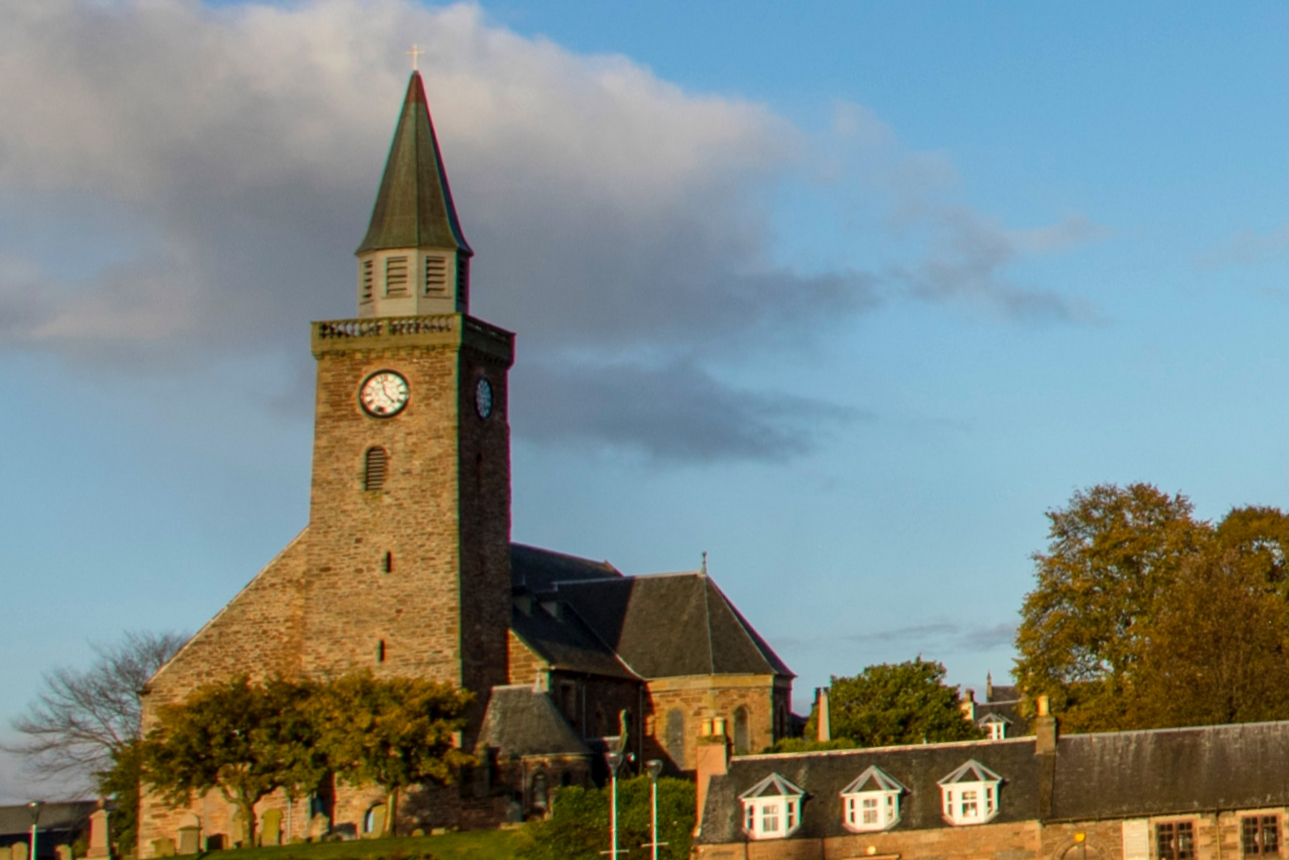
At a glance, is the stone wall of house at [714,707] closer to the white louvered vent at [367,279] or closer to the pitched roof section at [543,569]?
the pitched roof section at [543,569]

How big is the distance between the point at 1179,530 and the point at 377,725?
27257 mm

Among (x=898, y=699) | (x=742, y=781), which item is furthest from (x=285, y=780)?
(x=898, y=699)

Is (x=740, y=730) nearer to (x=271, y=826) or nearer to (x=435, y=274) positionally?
(x=271, y=826)

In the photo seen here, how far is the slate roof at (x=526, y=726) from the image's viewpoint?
2891 inches

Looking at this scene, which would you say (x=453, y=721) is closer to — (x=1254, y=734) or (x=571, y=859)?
(x=571, y=859)

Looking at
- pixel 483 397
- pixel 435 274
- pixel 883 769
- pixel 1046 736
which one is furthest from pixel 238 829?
pixel 1046 736

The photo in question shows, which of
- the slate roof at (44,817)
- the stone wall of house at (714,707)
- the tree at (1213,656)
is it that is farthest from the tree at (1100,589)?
the slate roof at (44,817)

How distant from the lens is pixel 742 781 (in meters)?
59.0

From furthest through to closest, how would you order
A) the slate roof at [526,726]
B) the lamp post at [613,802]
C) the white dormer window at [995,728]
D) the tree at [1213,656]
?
the white dormer window at [995,728] → the slate roof at [526,726] → the tree at [1213,656] → the lamp post at [613,802]

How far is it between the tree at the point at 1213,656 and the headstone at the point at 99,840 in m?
33.7

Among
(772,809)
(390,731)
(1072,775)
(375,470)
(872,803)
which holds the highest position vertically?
(375,470)

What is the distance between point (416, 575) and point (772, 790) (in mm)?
21804

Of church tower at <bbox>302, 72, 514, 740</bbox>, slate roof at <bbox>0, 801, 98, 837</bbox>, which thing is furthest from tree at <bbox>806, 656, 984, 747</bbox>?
slate roof at <bbox>0, 801, 98, 837</bbox>

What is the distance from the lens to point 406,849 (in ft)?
213
